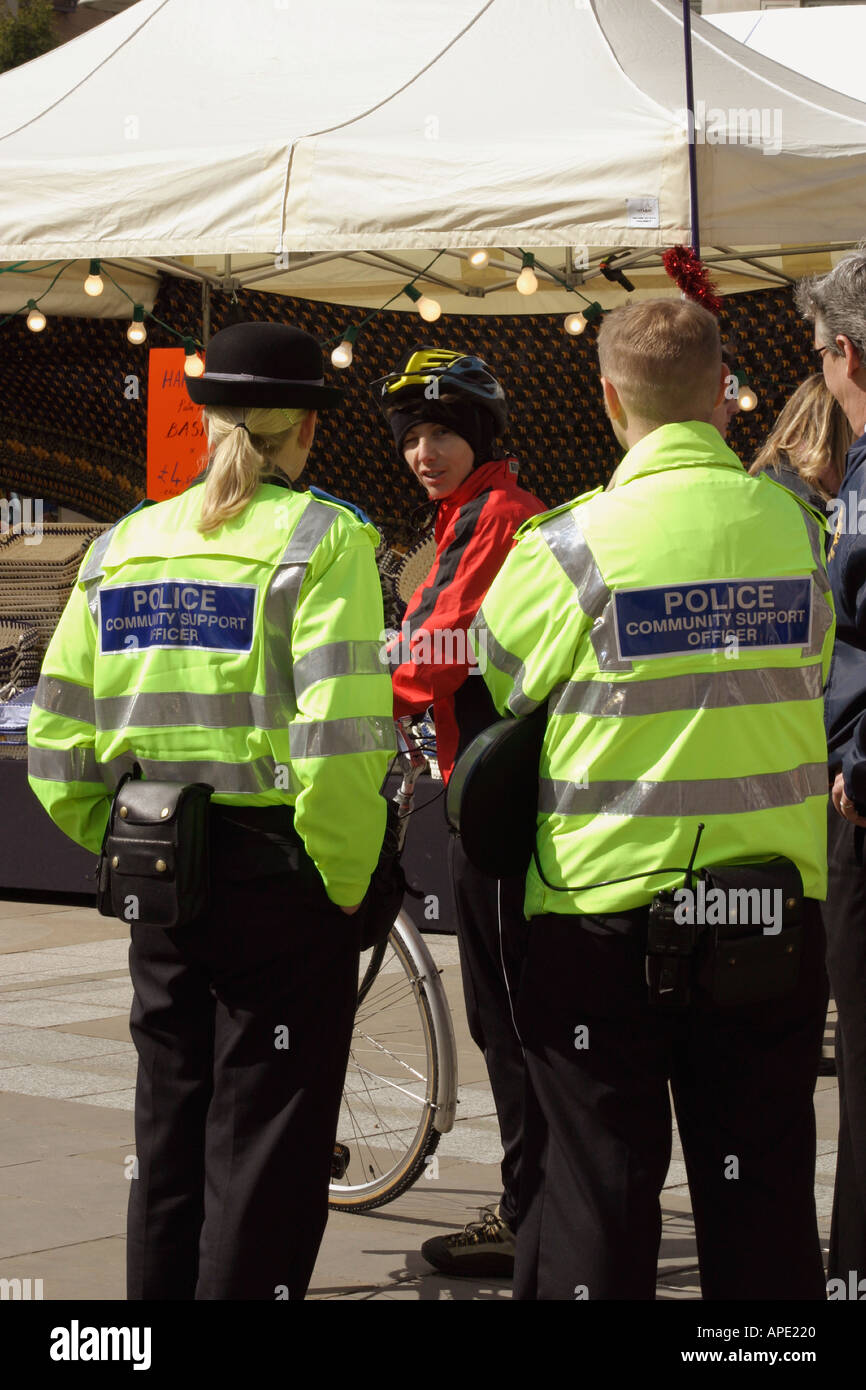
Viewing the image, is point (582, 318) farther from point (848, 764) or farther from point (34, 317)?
point (848, 764)

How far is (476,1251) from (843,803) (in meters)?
1.46

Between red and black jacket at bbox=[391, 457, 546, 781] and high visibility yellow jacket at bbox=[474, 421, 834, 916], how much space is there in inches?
47.8

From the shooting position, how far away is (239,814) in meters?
2.82

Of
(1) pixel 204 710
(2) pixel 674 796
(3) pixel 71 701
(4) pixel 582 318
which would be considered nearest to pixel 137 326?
(4) pixel 582 318

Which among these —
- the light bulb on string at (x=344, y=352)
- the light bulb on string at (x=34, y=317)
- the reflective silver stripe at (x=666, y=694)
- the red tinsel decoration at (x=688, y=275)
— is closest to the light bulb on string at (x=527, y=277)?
the light bulb on string at (x=344, y=352)

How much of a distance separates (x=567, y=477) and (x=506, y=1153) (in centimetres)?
700

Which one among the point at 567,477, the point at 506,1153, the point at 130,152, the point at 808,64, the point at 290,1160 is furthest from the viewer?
the point at 808,64

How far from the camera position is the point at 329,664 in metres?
2.76

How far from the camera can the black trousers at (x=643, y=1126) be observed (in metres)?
2.49

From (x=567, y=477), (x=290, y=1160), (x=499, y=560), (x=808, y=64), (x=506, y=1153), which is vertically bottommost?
(x=506, y=1153)

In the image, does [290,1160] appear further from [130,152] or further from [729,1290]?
[130,152]

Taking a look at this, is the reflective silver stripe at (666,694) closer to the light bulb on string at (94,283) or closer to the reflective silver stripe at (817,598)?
the reflective silver stripe at (817,598)

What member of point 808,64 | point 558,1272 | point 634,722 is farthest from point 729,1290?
point 808,64

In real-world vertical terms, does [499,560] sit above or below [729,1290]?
above
